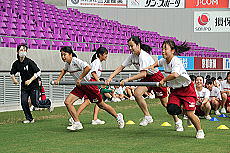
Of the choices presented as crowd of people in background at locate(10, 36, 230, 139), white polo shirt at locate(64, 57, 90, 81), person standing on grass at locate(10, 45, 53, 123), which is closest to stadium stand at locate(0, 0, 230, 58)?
person standing on grass at locate(10, 45, 53, 123)

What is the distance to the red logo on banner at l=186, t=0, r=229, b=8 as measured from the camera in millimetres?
36531

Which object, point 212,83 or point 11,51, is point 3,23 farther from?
point 212,83

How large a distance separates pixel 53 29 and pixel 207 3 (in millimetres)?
17348

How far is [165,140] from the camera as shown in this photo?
27.0 ft

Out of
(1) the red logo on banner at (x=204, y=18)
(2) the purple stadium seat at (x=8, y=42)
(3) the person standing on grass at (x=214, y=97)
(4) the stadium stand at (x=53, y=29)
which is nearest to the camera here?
(3) the person standing on grass at (x=214, y=97)

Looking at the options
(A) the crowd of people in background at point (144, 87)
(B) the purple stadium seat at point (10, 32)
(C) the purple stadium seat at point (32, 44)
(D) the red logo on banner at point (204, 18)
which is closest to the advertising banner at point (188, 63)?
(D) the red logo on banner at point (204, 18)

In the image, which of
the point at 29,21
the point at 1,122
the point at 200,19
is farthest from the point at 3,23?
the point at 200,19

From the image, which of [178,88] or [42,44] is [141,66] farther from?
[42,44]

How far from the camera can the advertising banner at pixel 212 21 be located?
1537 inches

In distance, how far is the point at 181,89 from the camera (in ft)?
28.2

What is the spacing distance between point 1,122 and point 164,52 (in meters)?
5.33

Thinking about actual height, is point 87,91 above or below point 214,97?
above

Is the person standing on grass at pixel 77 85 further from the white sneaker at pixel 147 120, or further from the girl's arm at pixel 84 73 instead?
the white sneaker at pixel 147 120

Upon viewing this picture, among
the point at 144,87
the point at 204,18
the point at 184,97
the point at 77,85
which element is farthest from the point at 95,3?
the point at 184,97
